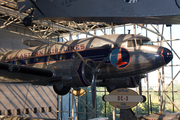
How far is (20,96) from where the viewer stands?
21547 mm

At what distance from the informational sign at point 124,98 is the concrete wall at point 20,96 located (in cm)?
1583

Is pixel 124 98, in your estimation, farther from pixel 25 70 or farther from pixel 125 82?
pixel 125 82

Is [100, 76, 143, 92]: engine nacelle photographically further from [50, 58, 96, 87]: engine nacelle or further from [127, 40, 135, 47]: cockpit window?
[50, 58, 96, 87]: engine nacelle

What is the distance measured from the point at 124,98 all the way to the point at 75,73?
3.41 metres

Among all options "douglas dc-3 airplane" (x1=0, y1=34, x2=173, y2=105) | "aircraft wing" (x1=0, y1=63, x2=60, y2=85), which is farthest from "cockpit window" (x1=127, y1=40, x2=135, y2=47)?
"aircraft wing" (x1=0, y1=63, x2=60, y2=85)

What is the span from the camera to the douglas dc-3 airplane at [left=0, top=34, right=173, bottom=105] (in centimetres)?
878

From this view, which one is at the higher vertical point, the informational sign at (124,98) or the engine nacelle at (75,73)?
the engine nacelle at (75,73)

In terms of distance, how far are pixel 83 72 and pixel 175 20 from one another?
16.8 ft

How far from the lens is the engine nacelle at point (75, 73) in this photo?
8.79 m

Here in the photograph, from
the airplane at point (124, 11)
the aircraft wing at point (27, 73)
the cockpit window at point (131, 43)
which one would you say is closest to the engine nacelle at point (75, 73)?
the aircraft wing at point (27, 73)

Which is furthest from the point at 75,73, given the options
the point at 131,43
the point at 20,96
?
the point at 20,96

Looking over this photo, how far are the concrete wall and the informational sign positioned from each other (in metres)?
15.8

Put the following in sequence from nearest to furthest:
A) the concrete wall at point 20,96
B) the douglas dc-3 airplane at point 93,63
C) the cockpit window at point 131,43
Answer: the douglas dc-3 airplane at point 93,63, the cockpit window at point 131,43, the concrete wall at point 20,96

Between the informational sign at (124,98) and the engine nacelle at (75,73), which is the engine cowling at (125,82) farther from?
the informational sign at (124,98)
